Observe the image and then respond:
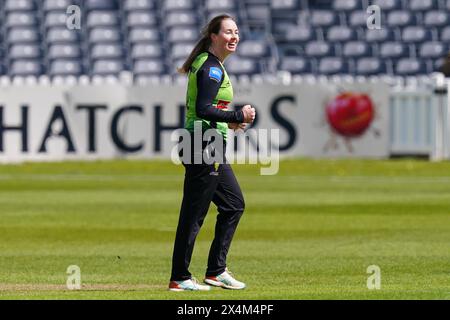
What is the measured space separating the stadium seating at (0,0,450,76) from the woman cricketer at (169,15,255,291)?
24.9 meters

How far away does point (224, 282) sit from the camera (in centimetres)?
1092

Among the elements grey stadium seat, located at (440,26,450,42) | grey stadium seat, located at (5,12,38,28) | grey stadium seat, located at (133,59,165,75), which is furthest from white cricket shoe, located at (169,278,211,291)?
grey stadium seat, located at (5,12,38,28)

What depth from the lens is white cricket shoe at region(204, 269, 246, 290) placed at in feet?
35.7

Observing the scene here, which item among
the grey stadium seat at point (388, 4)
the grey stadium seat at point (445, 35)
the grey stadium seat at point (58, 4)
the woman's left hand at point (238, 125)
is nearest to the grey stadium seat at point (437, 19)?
the grey stadium seat at point (445, 35)

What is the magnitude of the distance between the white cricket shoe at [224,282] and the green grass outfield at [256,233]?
160mm

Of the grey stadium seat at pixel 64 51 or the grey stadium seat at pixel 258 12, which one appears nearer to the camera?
the grey stadium seat at pixel 258 12

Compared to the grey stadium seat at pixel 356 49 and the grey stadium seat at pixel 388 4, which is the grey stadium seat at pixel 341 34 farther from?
the grey stadium seat at pixel 388 4

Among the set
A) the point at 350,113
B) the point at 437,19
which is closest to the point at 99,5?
the point at 437,19

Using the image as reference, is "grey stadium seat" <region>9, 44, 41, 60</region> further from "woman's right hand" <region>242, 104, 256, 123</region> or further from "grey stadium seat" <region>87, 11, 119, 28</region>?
"woman's right hand" <region>242, 104, 256, 123</region>

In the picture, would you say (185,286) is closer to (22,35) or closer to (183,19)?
(183,19)

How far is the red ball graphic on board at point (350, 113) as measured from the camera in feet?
102

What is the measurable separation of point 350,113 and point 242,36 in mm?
6923

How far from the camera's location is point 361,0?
1451 inches

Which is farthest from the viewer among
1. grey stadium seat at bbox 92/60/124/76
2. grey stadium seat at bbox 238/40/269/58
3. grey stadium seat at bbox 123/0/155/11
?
grey stadium seat at bbox 123/0/155/11
